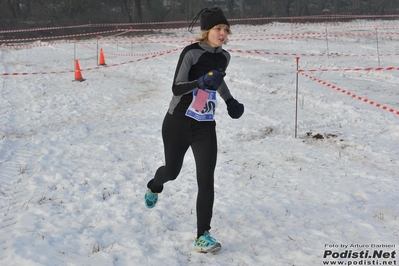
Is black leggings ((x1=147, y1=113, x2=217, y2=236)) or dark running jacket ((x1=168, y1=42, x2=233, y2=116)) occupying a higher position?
dark running jacket ((x1=168, y1=42, x2=233, y2=116))

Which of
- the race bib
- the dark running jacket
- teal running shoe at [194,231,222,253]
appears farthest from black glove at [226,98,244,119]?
teal running shoe at [194,231,222,253]

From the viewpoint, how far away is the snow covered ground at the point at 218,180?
3652 millimetres

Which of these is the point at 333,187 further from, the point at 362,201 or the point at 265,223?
the point at 265,223

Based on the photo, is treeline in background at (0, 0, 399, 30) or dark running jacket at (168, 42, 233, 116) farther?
treeline in background at (0, 0, 399, 30)

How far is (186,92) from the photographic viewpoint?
3408mm

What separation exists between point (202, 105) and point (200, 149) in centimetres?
39

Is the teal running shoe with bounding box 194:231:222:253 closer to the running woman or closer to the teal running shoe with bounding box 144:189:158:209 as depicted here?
the running woman

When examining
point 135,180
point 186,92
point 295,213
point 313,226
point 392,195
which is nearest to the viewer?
point 186,92

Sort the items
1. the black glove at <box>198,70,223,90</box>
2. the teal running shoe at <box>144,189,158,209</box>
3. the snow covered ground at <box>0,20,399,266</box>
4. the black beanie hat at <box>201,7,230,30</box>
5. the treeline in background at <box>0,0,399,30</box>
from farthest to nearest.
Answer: the treeline in background at <box>0,0,399,30</box>, the teal running shoe at <box>144,189,158,209</box>, the snow covered ground at <box>0,20,399,266</box>, the black beanie hat at <box>201,7,230,30</box>, the black glove at <box>198,70,223,90</box>

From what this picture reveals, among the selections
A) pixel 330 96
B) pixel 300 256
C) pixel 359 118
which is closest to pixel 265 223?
pixel 300 256

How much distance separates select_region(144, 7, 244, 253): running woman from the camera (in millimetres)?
3434

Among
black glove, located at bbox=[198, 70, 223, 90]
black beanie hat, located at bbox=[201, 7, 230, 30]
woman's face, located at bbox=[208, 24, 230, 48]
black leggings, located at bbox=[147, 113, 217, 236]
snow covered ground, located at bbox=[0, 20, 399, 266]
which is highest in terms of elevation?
black beanie hat, located at bbox=[201, 7, 230, 30]

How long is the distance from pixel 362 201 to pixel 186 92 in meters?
2.64

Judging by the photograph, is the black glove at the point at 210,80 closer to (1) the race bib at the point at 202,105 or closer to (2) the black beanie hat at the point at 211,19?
(1) the race bib at the point at 202,105
